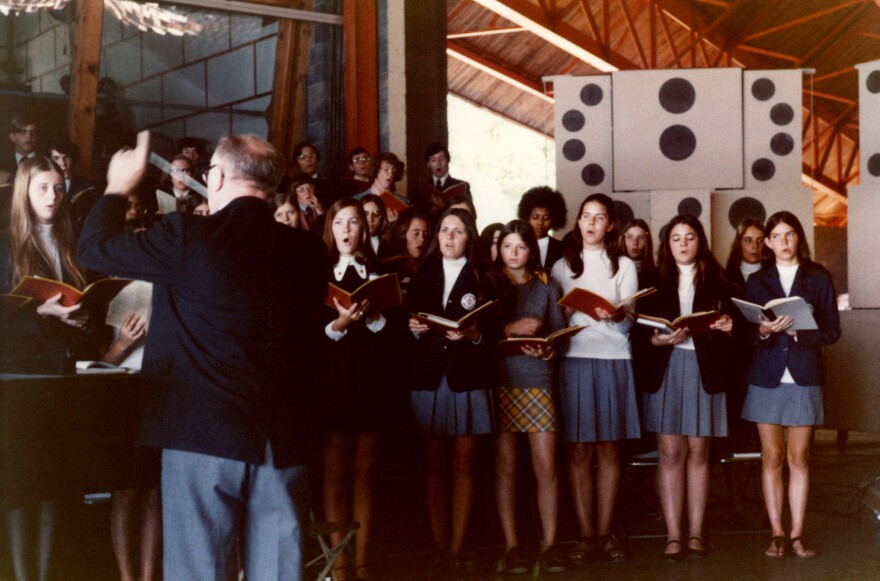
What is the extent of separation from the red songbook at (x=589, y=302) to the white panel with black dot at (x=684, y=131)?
2.36m

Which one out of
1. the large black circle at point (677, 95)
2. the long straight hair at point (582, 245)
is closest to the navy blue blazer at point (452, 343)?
the long straight hair at point (582, 245)

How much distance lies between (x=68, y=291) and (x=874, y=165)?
506cm

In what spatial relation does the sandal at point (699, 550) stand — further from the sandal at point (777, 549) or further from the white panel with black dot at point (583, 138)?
the white panel with black dot at point (583, 138)

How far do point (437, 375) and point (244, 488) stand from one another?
6.01 ft

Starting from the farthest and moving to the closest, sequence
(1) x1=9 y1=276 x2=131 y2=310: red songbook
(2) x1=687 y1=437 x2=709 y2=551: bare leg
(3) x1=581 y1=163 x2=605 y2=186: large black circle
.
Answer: (3) x1=581 y1=163 x2=605 y2=186: large black circle → (2) x1=687 y1=437 x2=709 y2=551: bare leg → (1) x1=9 y1=276 x2=131 y2=310: red songbook

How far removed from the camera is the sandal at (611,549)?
170 inches

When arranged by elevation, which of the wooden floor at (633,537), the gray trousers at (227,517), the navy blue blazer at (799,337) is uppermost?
the navy blue blazer at (799,337)

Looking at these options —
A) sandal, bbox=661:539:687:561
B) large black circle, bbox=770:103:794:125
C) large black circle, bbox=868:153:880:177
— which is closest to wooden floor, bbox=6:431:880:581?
sandal, bbox=661:539:687:561

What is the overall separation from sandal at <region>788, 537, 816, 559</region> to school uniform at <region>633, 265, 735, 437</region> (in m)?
0.58

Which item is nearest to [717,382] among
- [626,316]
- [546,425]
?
[626,316]

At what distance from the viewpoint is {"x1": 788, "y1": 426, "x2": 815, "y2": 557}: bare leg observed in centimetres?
430

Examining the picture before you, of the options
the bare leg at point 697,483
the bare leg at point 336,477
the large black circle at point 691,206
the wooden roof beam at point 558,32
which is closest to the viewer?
→ the bare leg at point 336,477

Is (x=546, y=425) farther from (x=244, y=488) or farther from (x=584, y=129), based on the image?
(x=584, y=129)

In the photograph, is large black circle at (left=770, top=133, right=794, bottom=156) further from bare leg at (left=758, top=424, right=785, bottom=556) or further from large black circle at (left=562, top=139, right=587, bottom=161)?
bare leg at (left=758, top=424, right=785, bottom=556)
